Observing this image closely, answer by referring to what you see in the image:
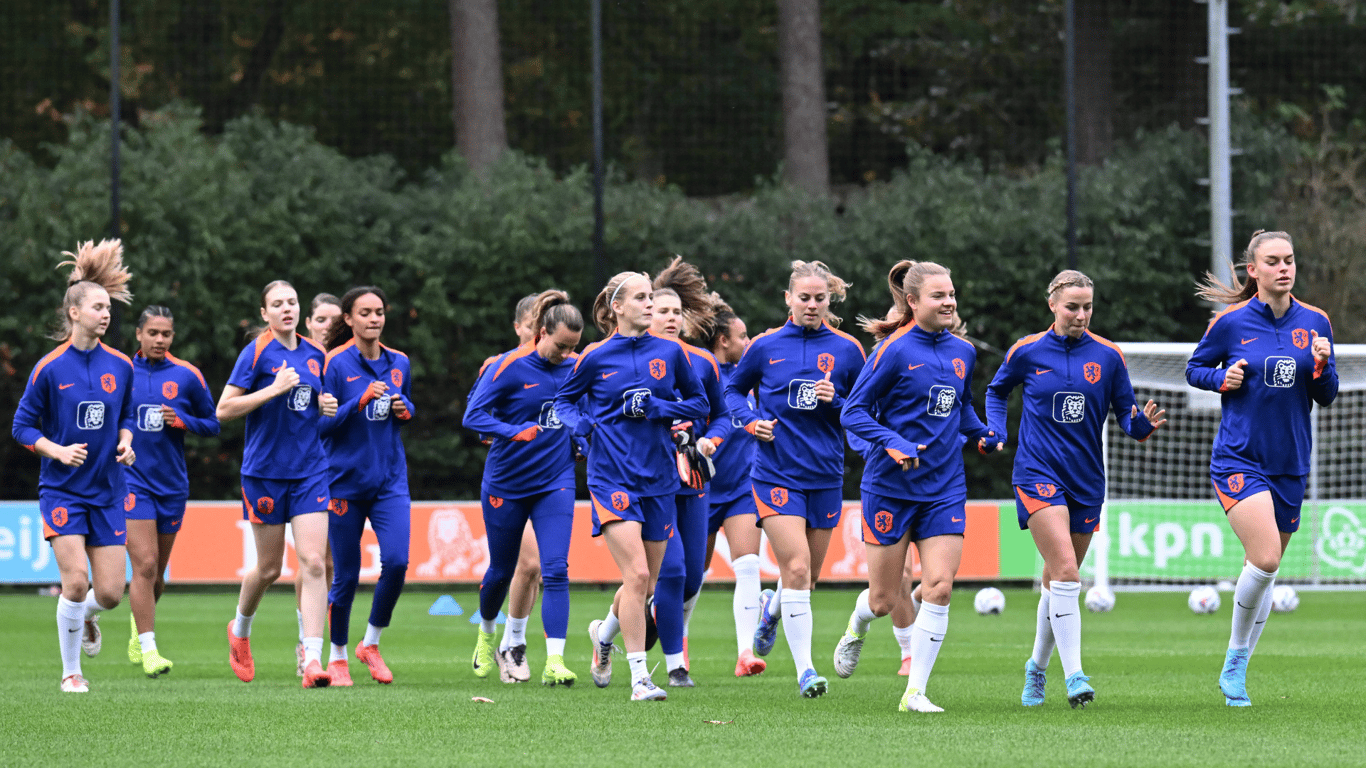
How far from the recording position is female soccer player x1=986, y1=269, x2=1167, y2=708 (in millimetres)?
7828

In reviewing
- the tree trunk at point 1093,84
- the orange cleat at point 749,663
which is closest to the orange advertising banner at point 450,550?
the tree trunk at point 1093,84

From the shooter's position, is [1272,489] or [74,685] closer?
[1272,489]

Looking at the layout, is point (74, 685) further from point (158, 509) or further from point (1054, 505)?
point (1054, 505)

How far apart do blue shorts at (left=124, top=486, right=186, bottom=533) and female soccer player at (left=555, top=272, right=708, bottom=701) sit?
3.19 metres

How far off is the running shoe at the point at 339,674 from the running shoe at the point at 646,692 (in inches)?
74.5

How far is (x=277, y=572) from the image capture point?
9.70 m

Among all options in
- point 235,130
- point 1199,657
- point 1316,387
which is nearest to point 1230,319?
point 1316,387

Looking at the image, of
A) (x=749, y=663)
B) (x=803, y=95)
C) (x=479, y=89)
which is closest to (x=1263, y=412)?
(x=749, y=663)

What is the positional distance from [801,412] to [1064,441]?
154 cm

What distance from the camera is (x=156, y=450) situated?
34.6 ft

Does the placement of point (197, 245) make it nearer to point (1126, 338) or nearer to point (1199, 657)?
point (1126, 338)

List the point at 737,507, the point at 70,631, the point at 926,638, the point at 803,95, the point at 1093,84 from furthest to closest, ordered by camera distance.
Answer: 1. the point at 803,95
2. the point at 1093,84
3. the point at 737,507
4. the point at 70,631
5. the point at 926,638

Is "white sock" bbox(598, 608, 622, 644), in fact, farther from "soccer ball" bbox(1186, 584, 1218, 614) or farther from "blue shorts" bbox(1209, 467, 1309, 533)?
"soccer ball" bbox(1186, 584, 1218, 614)

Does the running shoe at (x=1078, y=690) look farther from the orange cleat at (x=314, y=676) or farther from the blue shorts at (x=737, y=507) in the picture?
the orange cleat at (x=314, y=676)
